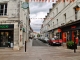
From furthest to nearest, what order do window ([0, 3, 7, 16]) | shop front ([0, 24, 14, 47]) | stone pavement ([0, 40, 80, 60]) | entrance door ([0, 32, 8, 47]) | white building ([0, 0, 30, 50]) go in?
1. entrance door ([0, 32, 8, 47])
2. shop front ([0, 24, 14, 47])
3. window ([0, 3, 7, 16])
4. white building ([0, 0, 30, 50])
5. stone pavement ([0, 40, 80, 60])

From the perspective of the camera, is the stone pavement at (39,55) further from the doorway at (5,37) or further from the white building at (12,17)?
the doorway at (5,37)

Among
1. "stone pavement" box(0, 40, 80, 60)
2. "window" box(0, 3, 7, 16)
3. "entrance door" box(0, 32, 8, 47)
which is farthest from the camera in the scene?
"entrance door" box(0, 32, 8, 47)

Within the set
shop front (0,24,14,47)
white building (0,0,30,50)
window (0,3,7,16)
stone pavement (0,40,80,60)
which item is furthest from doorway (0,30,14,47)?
stone pavement (0,40,80,60)

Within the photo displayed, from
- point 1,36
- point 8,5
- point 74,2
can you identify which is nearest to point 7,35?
point 1,36

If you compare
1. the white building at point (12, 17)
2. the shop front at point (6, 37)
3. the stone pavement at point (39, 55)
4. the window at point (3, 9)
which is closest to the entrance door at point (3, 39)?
the shop front at point (6, 37)

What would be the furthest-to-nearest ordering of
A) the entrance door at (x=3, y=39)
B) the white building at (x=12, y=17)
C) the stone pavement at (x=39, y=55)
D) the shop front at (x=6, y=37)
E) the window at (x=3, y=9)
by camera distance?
the entrance door at (x=3, y=39), the shop front at (x=6, y=37), the window at (x=3, y=9), the white building at (x=12, y=17), the stone pavement at (x=39, y=55)

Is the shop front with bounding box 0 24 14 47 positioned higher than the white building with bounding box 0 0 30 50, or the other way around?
the white building with bounding box 0 0 30 50

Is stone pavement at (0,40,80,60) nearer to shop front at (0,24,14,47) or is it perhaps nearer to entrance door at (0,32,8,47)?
shop front at (0,24,14,47)

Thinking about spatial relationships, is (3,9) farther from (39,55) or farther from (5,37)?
(39,55)

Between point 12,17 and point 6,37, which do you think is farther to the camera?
point 6,37

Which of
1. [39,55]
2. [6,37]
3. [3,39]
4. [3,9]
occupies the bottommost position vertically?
[39,55]

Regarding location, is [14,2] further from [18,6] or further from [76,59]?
[76,59]

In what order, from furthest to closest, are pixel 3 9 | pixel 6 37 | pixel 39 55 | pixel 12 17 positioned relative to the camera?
pixel 6 37, pixel 3 9, pixel 12 17, pixel 39 55

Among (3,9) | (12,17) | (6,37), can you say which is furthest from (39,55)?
(3,9)
